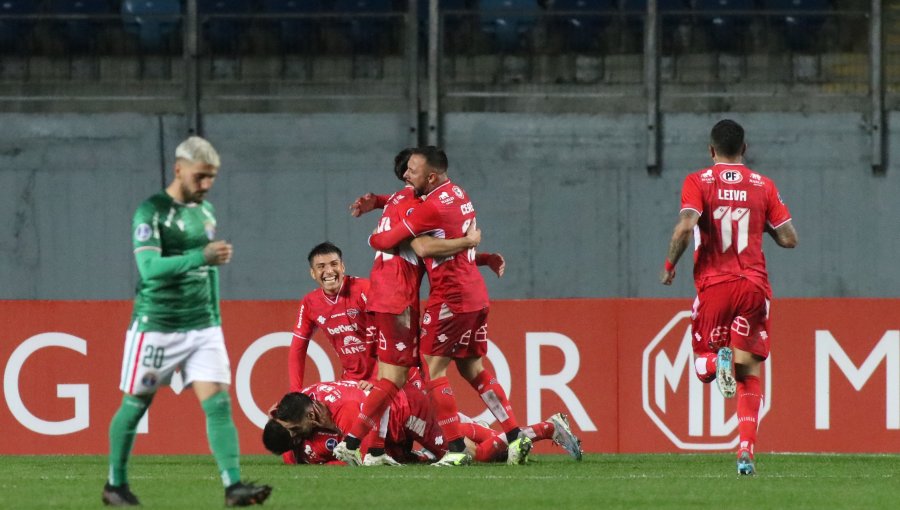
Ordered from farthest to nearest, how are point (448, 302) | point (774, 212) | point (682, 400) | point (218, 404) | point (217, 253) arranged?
point (682, 400) < point (448, 302) < point (774, 212) < point (218, 404) < point (217, 253)

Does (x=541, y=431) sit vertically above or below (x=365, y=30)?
below

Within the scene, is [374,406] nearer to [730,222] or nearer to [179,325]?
[730,222]

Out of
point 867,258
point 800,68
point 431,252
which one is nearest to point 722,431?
point 431,252

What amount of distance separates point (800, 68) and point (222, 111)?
6.41 meters

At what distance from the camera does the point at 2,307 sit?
1073 centimetres

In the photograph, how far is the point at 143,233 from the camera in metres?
5.80

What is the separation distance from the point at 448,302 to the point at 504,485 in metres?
1.84

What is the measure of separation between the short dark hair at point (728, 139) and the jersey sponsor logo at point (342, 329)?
2.82m

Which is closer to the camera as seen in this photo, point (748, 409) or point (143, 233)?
point (143, 233)

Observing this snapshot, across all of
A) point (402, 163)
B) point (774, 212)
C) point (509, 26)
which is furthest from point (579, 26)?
point (774, 212)

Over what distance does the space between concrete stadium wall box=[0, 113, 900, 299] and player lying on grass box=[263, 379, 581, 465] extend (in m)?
6.75

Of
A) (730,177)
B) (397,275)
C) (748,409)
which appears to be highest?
(730,177)

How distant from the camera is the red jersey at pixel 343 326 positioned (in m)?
9.46

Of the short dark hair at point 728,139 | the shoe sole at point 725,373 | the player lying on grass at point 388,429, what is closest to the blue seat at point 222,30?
the player lying on grass at point 388,429
